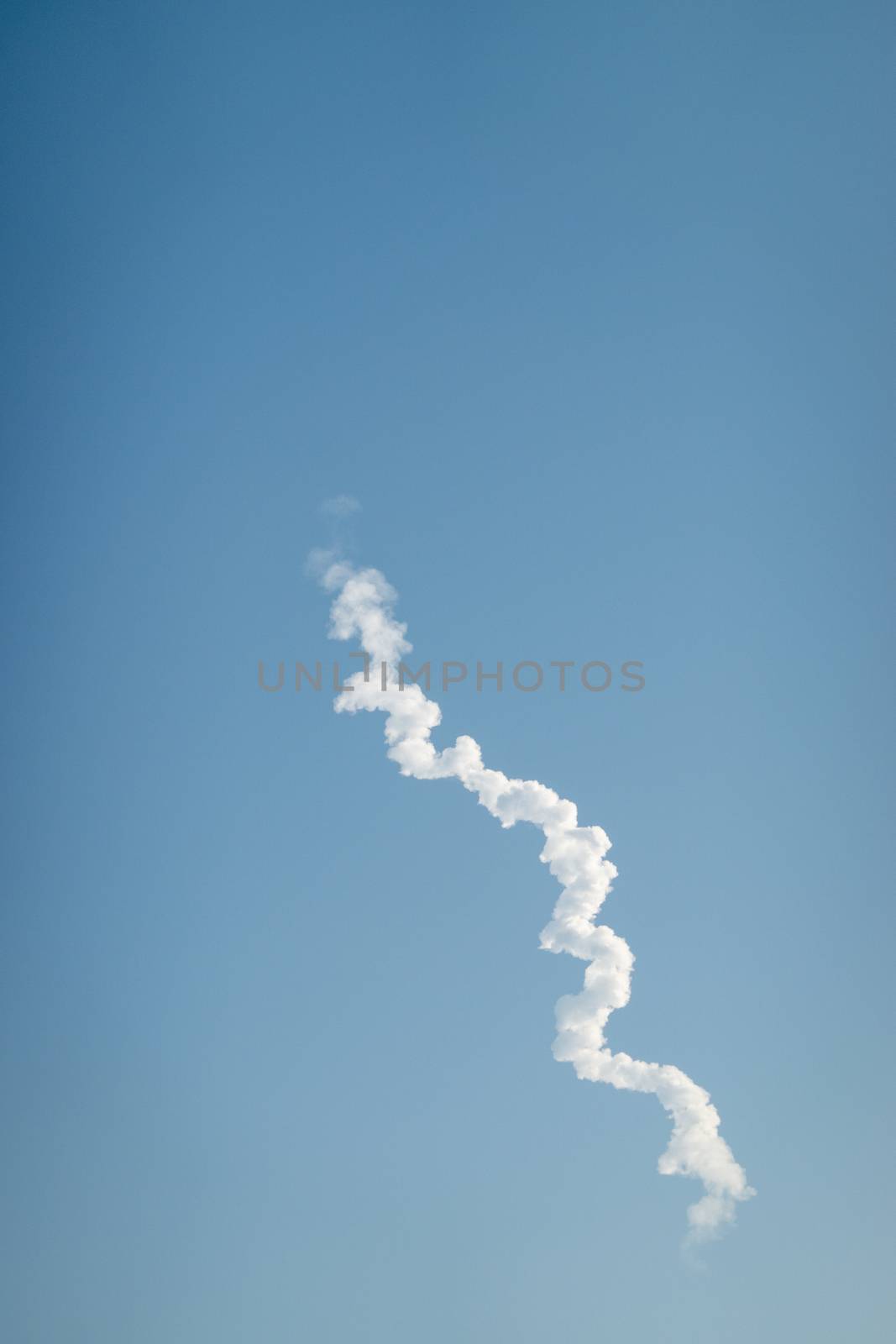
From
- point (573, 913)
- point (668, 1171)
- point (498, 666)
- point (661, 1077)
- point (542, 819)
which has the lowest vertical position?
point (668, 1171)

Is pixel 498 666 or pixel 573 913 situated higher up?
pixel 498 666

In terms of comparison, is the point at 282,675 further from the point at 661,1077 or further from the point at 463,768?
the point at 661,1077

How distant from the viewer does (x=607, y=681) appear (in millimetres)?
24172

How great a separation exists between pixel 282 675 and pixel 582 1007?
9.96m

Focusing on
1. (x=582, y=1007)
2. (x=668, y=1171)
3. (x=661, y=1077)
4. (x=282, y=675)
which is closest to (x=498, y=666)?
(x=282, y=675)

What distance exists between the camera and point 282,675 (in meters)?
24.0

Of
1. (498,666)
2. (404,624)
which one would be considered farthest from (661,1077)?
(404,624)

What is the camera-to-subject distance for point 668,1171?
23.7 meters

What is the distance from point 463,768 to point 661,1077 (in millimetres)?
8065

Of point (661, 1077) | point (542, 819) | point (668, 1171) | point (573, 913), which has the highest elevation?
point (542, 819)

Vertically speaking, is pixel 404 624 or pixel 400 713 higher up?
pixel 404 624

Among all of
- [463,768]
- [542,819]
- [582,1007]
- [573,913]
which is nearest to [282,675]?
[463,768]

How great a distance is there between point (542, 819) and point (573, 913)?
2.22 meters

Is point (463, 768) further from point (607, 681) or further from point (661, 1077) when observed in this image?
point (661, 1077)
